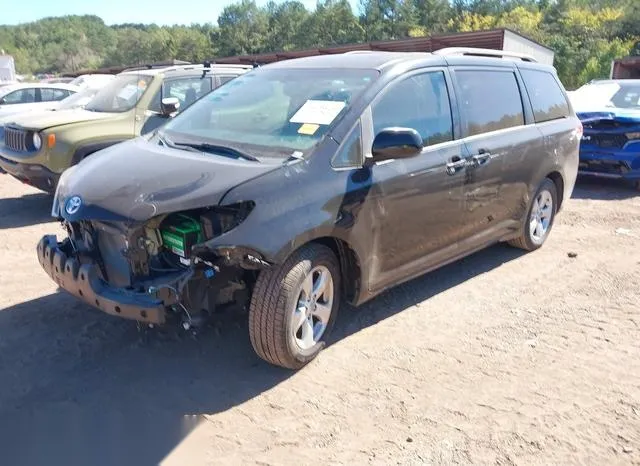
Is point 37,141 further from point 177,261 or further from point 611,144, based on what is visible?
point 611,144

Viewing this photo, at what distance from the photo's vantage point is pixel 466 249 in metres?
5.03

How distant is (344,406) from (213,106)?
244 centimetres

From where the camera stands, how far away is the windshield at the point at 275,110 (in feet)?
13.0

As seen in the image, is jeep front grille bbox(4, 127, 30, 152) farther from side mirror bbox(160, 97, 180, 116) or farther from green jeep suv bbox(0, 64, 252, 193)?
side mirror bbox(160, 97, 180, 116)

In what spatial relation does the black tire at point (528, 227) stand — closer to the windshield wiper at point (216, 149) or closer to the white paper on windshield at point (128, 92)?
the windshield wiper at point (216, 149)

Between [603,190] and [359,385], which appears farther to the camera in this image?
[603,190]

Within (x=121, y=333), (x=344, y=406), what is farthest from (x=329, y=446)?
(x=121, y=333)

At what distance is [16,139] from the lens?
7266 millimetres

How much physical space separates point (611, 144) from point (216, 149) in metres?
7.08

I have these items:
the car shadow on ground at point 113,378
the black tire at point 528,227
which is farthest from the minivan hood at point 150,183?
the black tire at point 528,227

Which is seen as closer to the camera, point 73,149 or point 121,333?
point 121,333

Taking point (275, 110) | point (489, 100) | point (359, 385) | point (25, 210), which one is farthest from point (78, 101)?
point (359, 385)

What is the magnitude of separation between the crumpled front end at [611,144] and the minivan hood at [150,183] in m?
6.98

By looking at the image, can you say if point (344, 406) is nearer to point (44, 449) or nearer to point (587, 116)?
point (44, 449)
